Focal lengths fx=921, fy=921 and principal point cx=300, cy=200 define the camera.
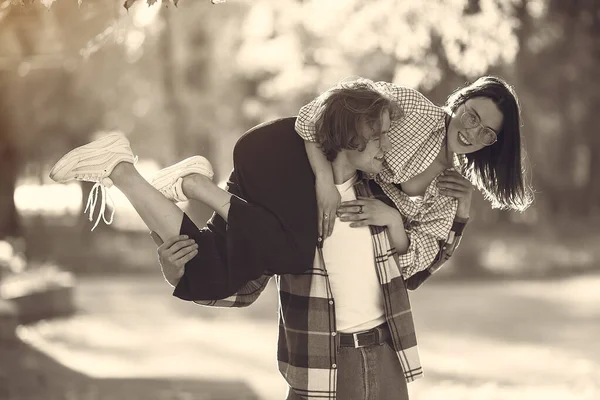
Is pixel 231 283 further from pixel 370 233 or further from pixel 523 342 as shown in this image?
pixel 523 342

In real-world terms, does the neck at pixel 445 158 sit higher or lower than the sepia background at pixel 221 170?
lower

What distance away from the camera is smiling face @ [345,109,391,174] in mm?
3105

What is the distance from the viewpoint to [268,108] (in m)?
17.0

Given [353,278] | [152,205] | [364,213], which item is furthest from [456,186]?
[152,205]

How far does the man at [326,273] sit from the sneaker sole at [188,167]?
0.12 m

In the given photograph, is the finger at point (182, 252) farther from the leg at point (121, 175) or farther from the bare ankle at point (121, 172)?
the bare ankle at point (121, 172)

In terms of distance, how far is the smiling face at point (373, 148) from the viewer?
3.11 meters

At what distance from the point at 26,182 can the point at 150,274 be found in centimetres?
1431

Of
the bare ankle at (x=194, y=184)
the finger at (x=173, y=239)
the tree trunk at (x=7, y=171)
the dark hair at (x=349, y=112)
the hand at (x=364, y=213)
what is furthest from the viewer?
the tree trunk at (x=7, y=171)

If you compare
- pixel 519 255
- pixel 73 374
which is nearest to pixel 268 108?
pixel 519 255

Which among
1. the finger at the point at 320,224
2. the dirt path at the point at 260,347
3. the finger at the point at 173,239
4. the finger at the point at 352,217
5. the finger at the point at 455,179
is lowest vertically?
the finger at the point at 173,239

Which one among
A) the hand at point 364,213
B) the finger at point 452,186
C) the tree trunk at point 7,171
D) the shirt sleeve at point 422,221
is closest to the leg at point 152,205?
the hand at point 364,213

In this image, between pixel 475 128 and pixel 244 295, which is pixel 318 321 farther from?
pixel 475 128

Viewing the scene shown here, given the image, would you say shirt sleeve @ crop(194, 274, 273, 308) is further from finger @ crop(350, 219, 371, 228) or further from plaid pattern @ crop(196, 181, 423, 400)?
finger @ crop(350, 219, 371, 228)
